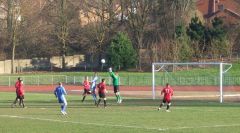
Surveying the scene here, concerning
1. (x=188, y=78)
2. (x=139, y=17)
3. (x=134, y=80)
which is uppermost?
(x=139, y=17)

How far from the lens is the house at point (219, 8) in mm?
113919

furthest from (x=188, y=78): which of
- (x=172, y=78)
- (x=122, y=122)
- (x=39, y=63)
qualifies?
(x=122, y=122)

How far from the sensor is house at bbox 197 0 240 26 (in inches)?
4485

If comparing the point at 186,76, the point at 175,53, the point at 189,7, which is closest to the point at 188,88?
the point at 186,76

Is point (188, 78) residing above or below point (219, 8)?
below

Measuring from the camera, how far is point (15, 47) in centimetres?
10331

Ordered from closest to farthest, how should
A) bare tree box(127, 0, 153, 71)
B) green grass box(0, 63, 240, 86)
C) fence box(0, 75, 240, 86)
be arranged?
fence box(0, 75, 240, 86) → green grass box(0, 63, 240, 86) → bare tree box(127, 0, 153, 71)

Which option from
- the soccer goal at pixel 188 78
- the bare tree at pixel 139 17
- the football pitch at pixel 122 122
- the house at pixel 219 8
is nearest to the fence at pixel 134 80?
the soccer goal at pixel 188 78

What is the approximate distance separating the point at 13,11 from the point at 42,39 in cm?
717

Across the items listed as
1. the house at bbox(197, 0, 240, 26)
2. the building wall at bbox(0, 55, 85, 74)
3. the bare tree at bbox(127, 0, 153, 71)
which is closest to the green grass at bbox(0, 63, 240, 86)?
the building wall at bbox(0, 55, 85, 74)

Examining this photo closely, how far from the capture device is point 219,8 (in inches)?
4973

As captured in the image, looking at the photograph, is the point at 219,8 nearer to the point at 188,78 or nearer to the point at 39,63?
the point at 39,63

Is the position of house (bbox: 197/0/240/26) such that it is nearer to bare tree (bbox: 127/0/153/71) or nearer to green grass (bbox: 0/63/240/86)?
bare tree (bbox: 127/0/153/71)

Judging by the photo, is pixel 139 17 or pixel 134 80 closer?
pixel 134 80
